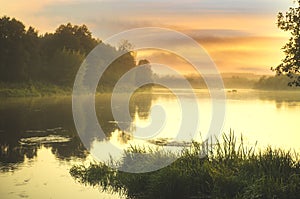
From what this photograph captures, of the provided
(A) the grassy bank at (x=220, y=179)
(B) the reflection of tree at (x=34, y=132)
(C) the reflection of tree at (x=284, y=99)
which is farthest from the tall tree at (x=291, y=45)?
(C) the reflection of tree at (x=284, y=99)

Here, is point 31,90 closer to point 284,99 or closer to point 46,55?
point 46,55

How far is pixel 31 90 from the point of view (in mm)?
74875

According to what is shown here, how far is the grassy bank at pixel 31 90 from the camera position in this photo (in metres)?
69.1

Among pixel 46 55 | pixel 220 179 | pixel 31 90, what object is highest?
pixel 46 55

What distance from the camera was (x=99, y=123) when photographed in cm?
3900

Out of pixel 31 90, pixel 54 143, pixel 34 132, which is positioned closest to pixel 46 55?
pixel 31 90

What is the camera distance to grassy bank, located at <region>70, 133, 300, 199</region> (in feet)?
40.0

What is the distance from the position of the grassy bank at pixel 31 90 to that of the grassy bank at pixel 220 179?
56.9m

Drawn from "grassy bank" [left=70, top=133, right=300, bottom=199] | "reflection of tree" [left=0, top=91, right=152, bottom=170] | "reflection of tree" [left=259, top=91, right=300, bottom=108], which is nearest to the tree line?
"reflection of tree" [left=0, top=91, right=152, bottom=170]

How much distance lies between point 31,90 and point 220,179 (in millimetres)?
65615

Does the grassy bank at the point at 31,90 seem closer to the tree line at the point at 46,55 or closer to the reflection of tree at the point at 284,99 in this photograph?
the tree line at the point at 46,55

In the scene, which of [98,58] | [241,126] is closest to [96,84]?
[98,58]

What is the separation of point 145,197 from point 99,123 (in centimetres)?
2535

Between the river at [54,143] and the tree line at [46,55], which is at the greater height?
the tree line at [46,55]
